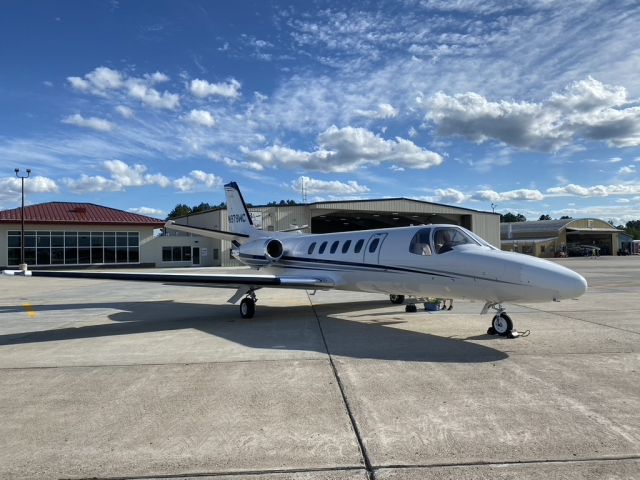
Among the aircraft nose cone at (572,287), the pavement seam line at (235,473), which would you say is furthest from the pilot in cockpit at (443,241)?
the pavement seam line at (235,473)

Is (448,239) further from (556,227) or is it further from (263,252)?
(556,227)

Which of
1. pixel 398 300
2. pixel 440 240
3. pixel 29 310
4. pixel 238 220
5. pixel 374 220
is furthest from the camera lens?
pixel 374 220

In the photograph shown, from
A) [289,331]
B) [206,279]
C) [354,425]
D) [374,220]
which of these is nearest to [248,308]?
[206,279]

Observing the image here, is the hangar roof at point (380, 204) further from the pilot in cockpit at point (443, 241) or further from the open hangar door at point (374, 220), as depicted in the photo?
the pilot in cockpit at point (443, 241)

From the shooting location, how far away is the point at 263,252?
1600 centimetres

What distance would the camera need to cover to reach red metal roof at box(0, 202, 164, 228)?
43875 mm

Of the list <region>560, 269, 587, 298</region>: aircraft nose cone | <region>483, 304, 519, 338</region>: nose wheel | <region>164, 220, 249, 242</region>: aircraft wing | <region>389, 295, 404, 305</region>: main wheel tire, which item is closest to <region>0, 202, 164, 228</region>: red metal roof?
<region>164, 220, 249, 242</region>: aircraft wing

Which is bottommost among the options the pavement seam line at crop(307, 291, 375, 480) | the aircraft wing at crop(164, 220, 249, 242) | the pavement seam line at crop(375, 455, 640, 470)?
the pavement seam line at crop(375, 455, 640, 470)

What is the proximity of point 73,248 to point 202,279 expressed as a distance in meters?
40.2

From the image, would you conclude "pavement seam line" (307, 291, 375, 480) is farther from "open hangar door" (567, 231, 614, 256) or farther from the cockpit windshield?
"open hangar door" (567, 231, 614, 256)

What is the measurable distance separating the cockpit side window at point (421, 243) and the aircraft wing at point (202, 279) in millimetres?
2998

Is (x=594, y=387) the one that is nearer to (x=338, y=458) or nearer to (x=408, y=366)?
(x=408, y=366)

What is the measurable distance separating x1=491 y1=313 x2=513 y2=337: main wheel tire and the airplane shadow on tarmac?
968 millimetres

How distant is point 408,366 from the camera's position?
704 centimetres
